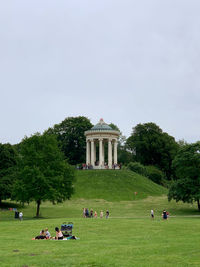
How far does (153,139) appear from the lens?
105 m

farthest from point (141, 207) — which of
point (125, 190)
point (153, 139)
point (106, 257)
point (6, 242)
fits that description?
point (153, 139)

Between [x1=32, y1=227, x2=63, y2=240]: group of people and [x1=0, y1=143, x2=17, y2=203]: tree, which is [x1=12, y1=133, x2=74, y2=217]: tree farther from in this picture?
[x1=32, y1=227, x2=63, y2=240]: group of people

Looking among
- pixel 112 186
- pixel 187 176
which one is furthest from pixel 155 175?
pixel 187 176

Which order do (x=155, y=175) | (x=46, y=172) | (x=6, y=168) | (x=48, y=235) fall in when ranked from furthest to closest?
(x=155, y=175) < (x=6, y=168) < (x=46, y=172) < (x=48, y=235)

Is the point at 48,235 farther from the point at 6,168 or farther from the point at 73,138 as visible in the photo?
the point at 73,138

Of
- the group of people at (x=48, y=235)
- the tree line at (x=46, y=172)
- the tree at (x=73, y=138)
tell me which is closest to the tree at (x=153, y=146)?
the tree at (x=73, y=138)

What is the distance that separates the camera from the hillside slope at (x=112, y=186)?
64875 mm

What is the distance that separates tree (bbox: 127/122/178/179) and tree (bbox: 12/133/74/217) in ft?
192

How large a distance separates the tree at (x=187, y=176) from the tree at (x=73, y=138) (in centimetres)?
5411

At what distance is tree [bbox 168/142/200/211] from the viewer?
50.8m

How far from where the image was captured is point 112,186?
230 ft

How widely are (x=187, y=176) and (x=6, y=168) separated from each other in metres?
27.5

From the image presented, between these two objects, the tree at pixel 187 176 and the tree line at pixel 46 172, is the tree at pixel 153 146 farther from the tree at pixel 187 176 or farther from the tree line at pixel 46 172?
the tree at pixel 187 176

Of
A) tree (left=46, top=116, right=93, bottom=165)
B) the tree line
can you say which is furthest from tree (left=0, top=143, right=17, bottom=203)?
tree (left=46, top=116, right=93, bottom=165)
